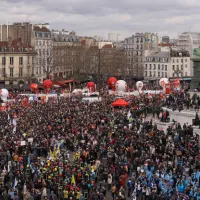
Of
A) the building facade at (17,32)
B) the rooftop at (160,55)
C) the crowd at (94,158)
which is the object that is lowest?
the crowd at (94,158)

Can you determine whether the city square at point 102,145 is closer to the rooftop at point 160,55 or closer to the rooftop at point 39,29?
the rooftop at point 39,29

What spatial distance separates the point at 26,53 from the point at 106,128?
48573 millimetres

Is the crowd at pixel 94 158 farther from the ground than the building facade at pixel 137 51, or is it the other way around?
the building facade at pixel 137 51

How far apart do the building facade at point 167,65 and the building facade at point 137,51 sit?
5.47 ft

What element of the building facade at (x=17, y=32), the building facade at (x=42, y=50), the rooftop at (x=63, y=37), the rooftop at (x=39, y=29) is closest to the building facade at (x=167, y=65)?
the rooftop at (x=63, y=37)

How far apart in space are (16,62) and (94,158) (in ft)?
174

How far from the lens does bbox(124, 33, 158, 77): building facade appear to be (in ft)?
299

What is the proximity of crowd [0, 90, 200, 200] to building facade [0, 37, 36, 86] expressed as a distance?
38063 millimetres

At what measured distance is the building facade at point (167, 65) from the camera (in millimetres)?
89312

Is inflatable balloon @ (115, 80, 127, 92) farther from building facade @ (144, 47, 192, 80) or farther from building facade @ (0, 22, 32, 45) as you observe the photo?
building facade @ (144, 47, 192, 80)

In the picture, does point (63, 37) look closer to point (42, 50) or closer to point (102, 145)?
point (42, 50)

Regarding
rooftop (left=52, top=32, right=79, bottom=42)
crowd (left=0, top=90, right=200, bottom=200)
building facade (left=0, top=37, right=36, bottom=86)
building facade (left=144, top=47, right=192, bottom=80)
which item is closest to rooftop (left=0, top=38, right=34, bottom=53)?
building facade (left=0, top=37, right=36, bottom=86)

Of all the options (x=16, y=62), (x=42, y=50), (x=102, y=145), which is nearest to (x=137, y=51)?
(x=42, y=50)

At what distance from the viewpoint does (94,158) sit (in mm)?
24656
